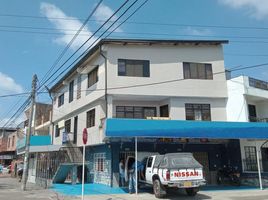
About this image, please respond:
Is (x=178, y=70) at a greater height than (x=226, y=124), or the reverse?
(x=178, y=70)

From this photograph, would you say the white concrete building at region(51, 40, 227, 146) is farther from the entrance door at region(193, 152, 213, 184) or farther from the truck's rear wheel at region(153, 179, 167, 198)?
the truck's rear wheel at region(153, 179, 167, 198)

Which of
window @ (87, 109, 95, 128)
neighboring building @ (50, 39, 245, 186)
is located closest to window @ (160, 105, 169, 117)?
neighboring building @ (50, 39, 245, 186)

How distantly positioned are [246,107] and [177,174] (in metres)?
11.2

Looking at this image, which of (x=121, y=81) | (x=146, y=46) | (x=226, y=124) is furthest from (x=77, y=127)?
(x=226, y=124)

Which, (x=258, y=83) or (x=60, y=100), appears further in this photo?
(x=60, y=100)

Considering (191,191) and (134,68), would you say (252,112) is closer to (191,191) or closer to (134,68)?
A: (134,68)

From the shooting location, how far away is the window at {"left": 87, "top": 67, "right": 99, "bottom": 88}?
26.6 metres

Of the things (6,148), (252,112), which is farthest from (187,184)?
(6,148)

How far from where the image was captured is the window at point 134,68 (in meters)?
24.7

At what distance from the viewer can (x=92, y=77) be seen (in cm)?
2745

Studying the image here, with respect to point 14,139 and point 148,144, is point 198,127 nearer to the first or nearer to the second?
point 148,144

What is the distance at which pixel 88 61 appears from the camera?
1097 inches

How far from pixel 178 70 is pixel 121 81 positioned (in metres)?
4.66

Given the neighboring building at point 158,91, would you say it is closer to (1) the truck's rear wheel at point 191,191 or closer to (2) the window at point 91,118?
(2) the window at point 91,118
